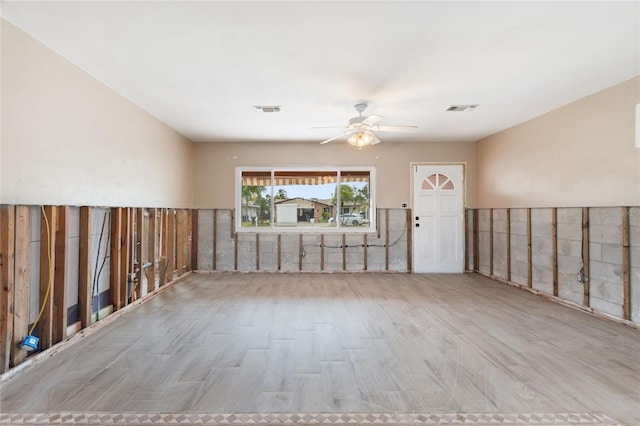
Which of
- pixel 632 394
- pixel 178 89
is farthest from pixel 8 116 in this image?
pixel 632 394

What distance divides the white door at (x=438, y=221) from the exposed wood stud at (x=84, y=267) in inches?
214

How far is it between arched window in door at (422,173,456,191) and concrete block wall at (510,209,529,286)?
140 centimetres

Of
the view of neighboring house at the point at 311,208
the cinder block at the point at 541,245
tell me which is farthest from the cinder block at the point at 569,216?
the view of neighboring house at the point at 311,208

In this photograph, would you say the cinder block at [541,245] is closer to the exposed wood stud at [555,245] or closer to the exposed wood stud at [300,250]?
the exposed wood stud at [555,245]

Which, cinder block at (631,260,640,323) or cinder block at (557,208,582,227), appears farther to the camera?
cinder block at (557,208,582,227)

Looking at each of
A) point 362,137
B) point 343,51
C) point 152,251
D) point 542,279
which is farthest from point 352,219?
point 343,51

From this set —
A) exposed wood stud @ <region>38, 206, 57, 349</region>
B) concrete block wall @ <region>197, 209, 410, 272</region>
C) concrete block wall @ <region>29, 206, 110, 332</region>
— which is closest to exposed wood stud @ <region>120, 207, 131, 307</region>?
concrete block wall @ <region>29, 206, 110, 332</region>

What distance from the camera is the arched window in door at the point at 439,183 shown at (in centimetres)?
655

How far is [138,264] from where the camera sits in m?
4.36

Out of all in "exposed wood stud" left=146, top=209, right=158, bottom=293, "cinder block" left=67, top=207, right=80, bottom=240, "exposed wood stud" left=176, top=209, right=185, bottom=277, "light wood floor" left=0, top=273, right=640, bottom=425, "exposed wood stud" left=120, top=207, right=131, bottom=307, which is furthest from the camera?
"exposed wood stud" left=176, top=209, right=185, bottom=277

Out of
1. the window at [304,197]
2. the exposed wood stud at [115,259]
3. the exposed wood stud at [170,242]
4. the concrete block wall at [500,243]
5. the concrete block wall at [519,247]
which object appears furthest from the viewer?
the window at [304,197]

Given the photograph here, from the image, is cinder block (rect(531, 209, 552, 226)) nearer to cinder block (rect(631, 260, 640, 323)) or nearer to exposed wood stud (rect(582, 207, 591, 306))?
exposed wood stud (rect(582, 207, 591, 306))

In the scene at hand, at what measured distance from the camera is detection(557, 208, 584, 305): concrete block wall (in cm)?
412

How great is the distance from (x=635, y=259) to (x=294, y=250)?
5.01m
